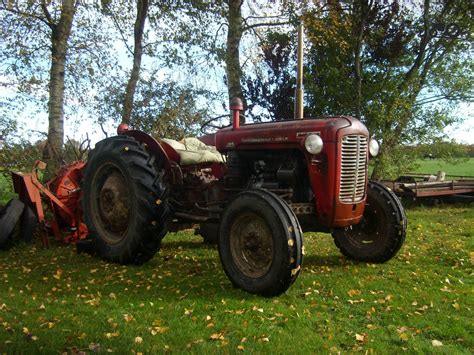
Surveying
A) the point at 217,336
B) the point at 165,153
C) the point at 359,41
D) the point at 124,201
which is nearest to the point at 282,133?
the point at 165,153

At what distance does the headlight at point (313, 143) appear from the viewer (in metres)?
4.17

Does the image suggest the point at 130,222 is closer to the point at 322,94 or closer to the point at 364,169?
the point at 364,169

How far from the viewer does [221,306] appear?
12.3 ft

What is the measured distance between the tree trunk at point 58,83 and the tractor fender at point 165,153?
17.2ft

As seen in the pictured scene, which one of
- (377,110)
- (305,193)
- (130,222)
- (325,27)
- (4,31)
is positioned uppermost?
(325,27)

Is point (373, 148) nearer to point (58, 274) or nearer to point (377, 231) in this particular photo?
point (377, 231)

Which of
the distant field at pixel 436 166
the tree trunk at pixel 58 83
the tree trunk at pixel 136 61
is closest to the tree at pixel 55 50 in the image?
the tree trunk at pixel 58 83

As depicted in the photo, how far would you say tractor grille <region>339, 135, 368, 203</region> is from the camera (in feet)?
14.4

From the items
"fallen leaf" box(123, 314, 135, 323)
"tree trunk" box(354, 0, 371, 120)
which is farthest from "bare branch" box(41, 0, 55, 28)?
"fallen leaf" box(123, 314, 135, 323)

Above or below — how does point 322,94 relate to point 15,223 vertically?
above

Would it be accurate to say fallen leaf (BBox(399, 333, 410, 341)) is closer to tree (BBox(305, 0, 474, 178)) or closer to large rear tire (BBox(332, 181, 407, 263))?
large rear tire (BBox(332, 181, 407, 263))

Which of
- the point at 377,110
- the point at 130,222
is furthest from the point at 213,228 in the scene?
the point at 377,110

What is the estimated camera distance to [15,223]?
5961 mm

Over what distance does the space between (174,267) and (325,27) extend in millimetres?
10642
